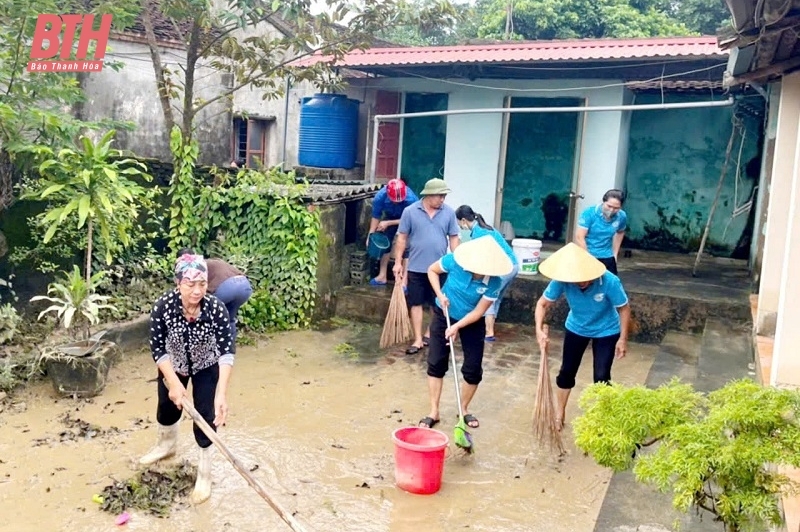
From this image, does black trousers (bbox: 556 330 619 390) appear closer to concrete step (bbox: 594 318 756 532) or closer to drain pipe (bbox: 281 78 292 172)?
concrete step (bbox: 594 318 756 532)

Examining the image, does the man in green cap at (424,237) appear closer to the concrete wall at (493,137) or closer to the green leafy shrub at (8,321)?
Result: the concrete wall at (493,137)

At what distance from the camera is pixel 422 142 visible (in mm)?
11844

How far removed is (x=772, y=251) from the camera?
643 cm

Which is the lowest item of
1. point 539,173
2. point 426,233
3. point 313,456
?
point 313,456

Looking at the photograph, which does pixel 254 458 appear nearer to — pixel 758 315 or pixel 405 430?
pixel 405 430

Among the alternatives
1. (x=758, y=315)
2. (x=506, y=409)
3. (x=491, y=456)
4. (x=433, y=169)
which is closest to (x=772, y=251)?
(x=758, y=315)

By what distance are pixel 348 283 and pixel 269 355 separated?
2.14 m

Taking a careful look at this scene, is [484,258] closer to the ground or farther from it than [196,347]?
farther from it

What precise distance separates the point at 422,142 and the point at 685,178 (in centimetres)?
415

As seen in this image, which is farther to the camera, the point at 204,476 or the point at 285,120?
the point at 285,120

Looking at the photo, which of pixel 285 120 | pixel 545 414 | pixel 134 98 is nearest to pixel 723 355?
pixel 545 414

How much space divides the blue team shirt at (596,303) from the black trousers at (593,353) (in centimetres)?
5

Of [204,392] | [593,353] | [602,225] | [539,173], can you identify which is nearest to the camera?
[204,392]

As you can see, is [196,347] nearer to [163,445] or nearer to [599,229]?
[163,445]
